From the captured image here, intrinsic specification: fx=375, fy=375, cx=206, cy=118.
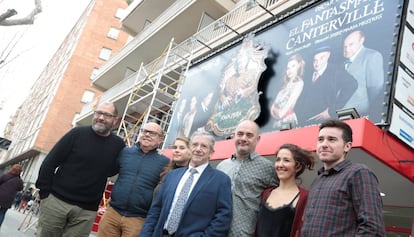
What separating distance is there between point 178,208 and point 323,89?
185 inches

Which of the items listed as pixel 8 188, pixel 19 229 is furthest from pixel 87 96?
pixel 8 188

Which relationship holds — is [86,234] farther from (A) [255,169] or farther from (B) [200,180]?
(A) [255,169]

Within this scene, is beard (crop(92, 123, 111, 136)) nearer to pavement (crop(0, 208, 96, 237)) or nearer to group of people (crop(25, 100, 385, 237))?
group of people (crop(25, 100, 385, 237))

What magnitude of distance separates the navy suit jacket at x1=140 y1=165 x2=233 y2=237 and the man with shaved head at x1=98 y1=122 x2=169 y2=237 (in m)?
0.43

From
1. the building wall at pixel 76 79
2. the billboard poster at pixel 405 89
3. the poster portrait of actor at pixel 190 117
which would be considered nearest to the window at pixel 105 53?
the building wall at pixel 76 79

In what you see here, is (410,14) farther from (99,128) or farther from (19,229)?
(19,229)

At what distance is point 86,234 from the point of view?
158 inches

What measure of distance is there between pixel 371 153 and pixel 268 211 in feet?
8.37

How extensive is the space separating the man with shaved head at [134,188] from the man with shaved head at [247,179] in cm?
85

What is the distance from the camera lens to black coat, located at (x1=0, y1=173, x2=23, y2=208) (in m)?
7.88

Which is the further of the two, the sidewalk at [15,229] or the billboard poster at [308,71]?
the sidewalk at [15,229]

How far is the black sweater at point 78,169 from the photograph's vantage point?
394cm

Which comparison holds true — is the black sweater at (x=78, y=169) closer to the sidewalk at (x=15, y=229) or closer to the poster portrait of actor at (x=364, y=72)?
the poster portrait of actor at (x=364, y=72)

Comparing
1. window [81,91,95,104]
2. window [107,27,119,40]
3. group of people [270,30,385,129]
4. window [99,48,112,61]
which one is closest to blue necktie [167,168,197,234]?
group of people [270,30,385,129]
